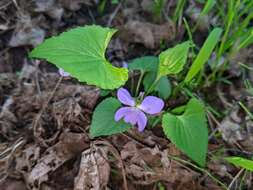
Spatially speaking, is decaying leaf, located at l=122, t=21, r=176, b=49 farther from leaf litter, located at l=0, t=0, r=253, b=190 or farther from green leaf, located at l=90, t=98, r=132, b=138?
green leaf, located at l=90, t=98, r=132, b=138

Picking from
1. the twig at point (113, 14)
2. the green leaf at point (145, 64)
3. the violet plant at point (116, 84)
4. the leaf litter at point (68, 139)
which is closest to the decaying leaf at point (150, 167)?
the leaf litter at point (68, 139)

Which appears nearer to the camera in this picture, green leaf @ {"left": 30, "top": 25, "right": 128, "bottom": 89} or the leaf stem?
green leaf @ {"left": 30, "top": 25, "right": 128, "bottom": 89}

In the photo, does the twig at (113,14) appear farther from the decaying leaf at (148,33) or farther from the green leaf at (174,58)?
the green leaf at (174,58)

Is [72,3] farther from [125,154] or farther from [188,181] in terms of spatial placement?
[188,181]

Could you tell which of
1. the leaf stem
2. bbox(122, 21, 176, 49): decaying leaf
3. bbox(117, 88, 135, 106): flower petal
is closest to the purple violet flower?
bbox(117, 88, 135, 106): flower petal

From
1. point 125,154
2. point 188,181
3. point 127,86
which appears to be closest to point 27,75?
point 127,86

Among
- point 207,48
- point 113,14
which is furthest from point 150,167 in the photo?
point 113,14
